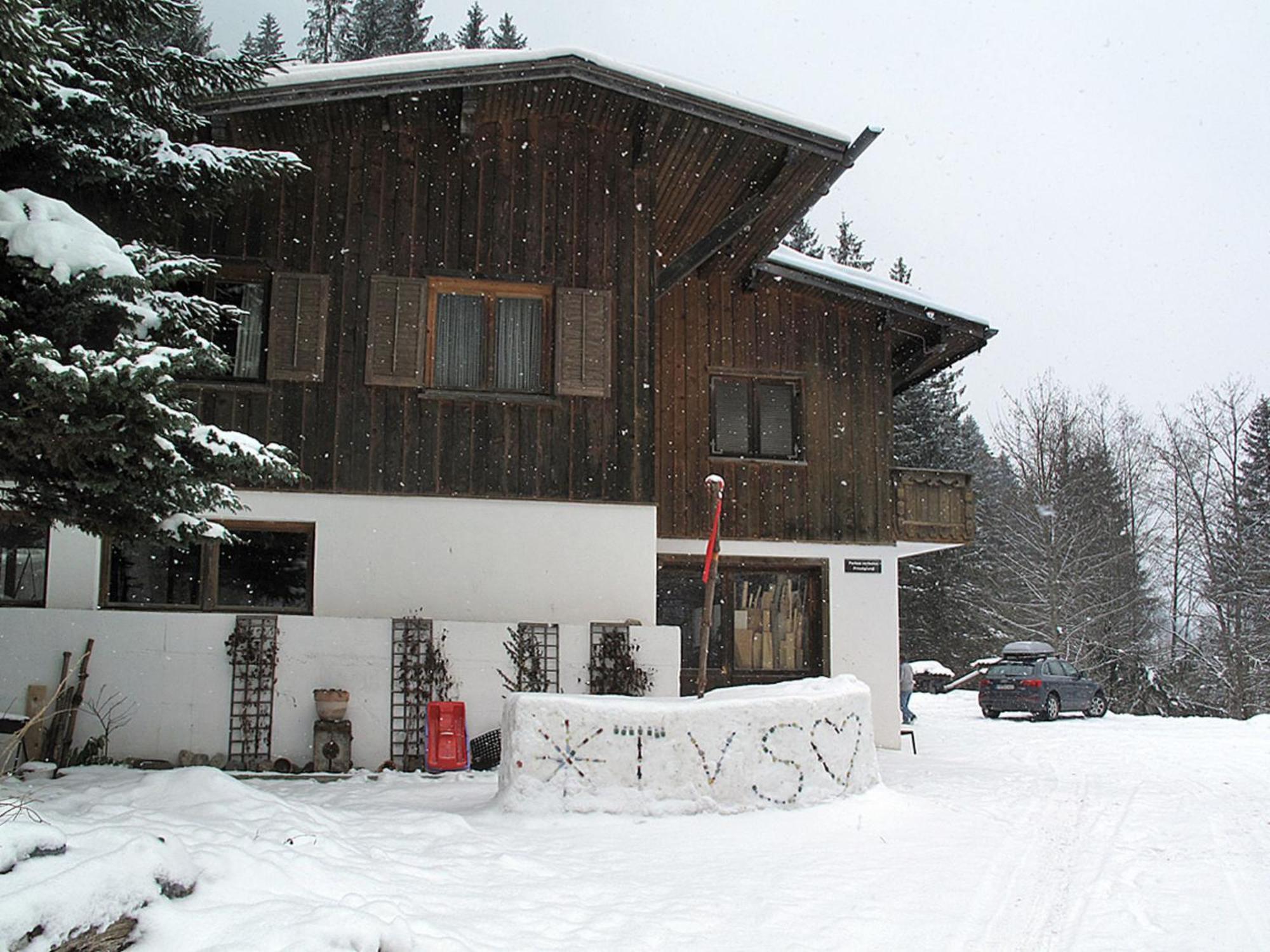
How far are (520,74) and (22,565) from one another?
6.76 meters

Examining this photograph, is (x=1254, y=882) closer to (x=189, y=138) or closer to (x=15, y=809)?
(x=15, y=809)

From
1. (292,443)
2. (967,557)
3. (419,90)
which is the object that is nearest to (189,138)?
(419,90)

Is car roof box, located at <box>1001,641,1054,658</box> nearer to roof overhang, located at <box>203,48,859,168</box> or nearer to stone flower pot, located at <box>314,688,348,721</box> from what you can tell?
roof overhang, located at <box>203,48,859,168</box>

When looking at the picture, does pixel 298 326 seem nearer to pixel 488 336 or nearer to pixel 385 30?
pixel 488 336

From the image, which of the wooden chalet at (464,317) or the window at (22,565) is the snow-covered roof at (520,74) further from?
the window at (22,565)

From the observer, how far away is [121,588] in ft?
37.5

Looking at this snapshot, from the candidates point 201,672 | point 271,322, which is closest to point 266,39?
point 271,322

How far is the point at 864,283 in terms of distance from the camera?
16484mm

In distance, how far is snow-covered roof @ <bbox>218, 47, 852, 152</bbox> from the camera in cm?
1107

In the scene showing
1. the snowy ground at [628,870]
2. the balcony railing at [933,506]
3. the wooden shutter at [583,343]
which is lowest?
the snowy ground at [628,870]

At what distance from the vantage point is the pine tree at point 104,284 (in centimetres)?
665

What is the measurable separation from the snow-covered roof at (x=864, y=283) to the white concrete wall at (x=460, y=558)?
5676 mm

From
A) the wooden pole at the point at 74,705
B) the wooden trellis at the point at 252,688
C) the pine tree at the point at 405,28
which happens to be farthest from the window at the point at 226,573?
the pine tree at the point at 405,28

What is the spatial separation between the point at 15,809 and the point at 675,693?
703cm
